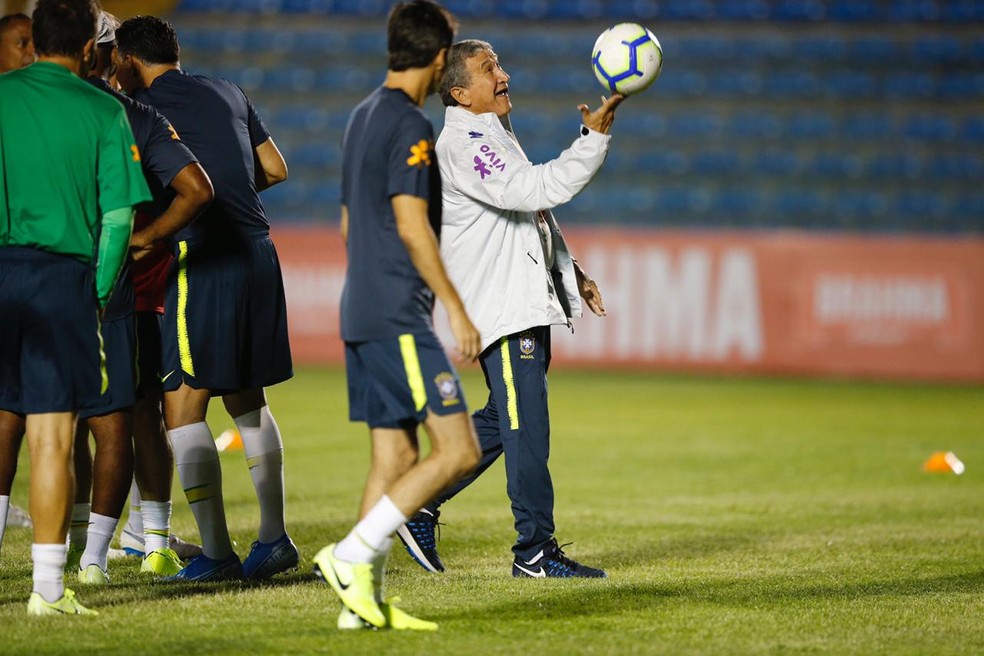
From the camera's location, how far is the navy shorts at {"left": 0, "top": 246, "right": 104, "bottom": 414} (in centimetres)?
485

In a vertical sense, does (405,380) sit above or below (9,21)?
below

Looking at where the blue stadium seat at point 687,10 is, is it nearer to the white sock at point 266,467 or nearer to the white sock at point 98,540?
the white sock at point 266,467

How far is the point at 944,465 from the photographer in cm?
1038

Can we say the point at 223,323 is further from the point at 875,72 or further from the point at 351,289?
the point at 875,72

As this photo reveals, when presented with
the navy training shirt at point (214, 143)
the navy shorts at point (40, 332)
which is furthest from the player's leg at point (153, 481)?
the navy shorts at point (40, 332)

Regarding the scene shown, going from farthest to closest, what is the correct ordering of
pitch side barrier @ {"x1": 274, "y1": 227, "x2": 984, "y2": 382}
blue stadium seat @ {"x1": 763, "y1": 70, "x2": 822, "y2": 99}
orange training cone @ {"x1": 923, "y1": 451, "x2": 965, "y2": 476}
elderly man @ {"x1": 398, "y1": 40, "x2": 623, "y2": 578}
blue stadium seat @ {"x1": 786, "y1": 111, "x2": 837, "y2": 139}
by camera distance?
blue stadium seat @ {"x1": 763, "y1": 70, "x2": 822, "y2": 99}
blue stadium seat @ {"x1": 786, "y1": 111, "x2": 837, "y2": 139}
pitch side barrier @ {"x1": 274, "y1": 227, "x2": 984, "y2": 382}
orange training cone @ {"x1": 923, "y1": 451, "x2": 965, "y2": 476}
elderly man @ {"x1": 398, "y1": 40, "x2": 623, "y2": 578}

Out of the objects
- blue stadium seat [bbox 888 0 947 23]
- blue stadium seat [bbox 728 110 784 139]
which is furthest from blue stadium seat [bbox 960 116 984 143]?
blue stadium seat [bbox 728 110 784 139]

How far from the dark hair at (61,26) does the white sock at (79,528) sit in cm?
236

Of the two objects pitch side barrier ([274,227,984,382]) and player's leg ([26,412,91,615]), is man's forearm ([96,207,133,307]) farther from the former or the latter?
pitch side barrier ([274,227,984,382])

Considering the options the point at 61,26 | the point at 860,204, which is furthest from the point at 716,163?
the point at 61,26

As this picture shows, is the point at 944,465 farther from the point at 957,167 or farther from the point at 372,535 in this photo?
the point at 957,167

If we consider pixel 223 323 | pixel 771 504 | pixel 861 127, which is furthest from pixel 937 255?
pixel 223 323

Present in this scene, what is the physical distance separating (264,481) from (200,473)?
0.31 m

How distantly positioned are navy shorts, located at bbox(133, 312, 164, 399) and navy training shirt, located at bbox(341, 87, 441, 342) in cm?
184
